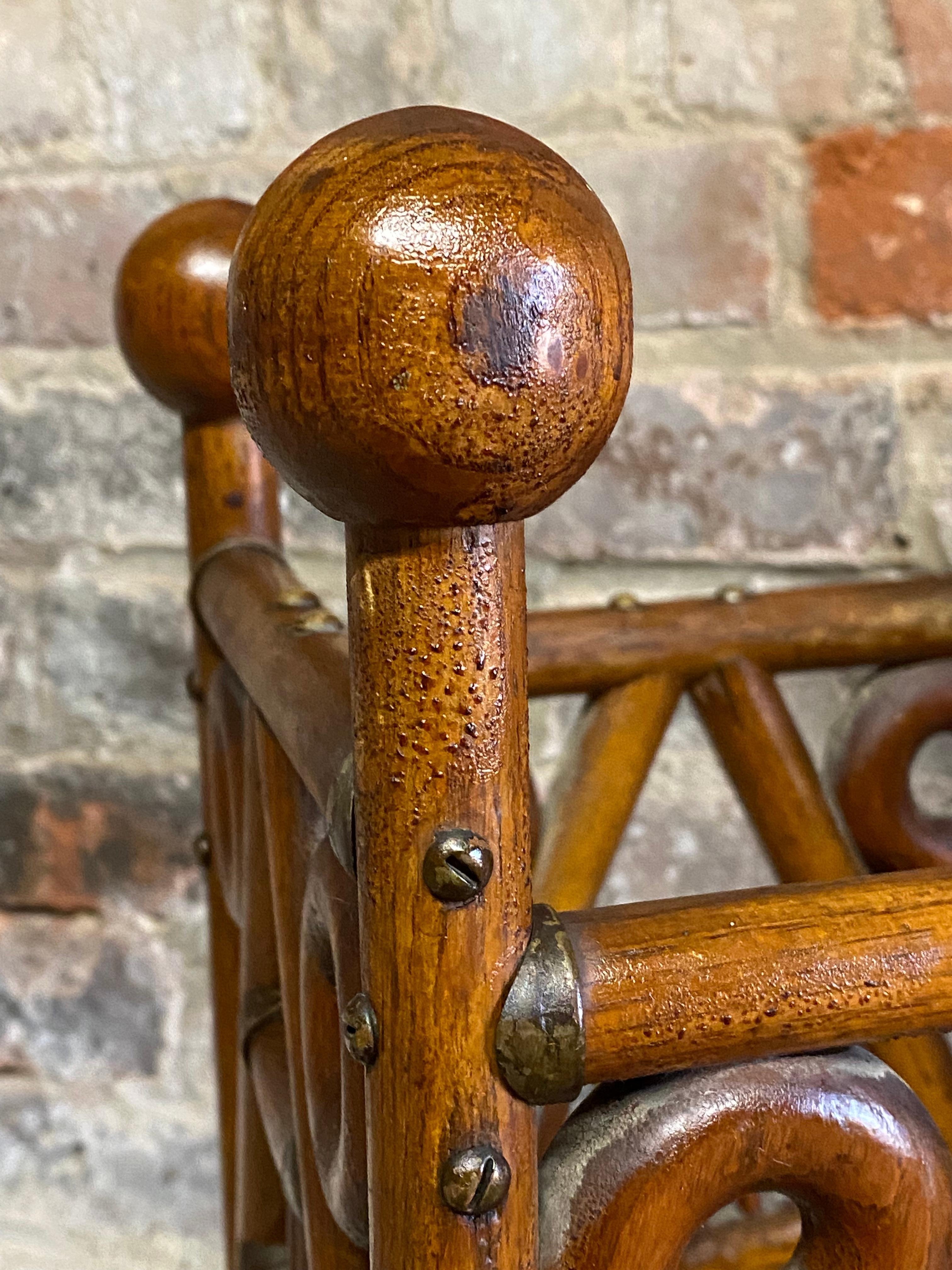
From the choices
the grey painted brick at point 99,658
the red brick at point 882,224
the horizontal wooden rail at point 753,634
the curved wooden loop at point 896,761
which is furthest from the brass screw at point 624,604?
the grey painted brick at point 99,658

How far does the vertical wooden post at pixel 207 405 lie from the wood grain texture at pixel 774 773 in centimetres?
23

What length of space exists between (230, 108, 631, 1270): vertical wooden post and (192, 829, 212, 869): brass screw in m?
0.35

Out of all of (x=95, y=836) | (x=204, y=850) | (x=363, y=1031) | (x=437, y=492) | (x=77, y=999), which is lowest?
(x=77, y=999)

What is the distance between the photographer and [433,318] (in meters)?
0.21

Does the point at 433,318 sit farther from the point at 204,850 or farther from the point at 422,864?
the point at 204,850

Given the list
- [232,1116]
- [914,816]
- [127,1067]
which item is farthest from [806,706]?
[127,1067]

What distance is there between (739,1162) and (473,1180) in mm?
58

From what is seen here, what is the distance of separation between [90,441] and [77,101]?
0.71 ft

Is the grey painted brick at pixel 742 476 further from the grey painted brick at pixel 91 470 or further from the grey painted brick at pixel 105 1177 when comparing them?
the grey painted brick at pixel 105 1177

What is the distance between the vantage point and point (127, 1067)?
3.01ft

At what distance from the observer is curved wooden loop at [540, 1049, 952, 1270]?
259mm

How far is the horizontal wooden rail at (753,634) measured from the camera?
59 cm

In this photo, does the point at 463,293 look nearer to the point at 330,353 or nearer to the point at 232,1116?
the point at 330,353

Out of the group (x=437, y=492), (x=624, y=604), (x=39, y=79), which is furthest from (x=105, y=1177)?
(x=437, y=492)
